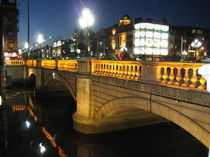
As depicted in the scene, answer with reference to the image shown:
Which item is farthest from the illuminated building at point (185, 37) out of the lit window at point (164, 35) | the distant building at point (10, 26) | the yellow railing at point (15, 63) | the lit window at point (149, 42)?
the yellow railing at point (15, 63)

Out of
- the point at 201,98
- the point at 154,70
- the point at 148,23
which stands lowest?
the point at 201,98

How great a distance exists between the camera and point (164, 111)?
7.49 meters

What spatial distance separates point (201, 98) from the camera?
19.5ft

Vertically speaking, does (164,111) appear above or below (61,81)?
below

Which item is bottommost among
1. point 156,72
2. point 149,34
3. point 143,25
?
point 156,72

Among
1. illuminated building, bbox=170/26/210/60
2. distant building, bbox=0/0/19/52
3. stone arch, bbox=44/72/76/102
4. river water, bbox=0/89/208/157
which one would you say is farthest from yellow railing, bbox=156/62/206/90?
illuminated building, bbox=170/26/210/60

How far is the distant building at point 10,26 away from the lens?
51062 mm

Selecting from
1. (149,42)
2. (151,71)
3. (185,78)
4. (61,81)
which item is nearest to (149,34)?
(149,42)

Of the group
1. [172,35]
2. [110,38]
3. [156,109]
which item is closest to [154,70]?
[156,109]

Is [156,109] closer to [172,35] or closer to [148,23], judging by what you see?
[148,23]

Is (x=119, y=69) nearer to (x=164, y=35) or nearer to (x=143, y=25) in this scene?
(x=143, y=25)

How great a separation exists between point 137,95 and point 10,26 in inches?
2003

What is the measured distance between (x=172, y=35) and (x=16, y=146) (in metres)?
63.7

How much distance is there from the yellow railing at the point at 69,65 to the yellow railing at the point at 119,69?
3.84 m
